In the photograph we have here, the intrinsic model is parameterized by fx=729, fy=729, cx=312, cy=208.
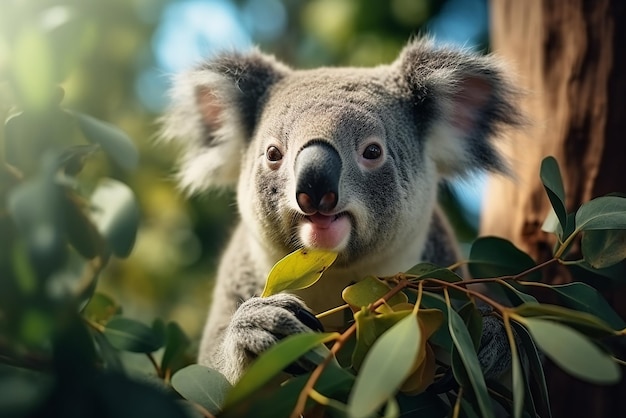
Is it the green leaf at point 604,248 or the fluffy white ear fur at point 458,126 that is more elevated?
the fluffy white ear fur at point 458,126

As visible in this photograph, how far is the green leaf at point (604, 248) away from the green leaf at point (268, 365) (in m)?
0.80

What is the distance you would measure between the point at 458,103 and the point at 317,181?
969 millimetres

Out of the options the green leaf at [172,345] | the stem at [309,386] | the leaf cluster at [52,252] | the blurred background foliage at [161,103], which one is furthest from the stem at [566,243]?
the blurred background foliage at [161,103]

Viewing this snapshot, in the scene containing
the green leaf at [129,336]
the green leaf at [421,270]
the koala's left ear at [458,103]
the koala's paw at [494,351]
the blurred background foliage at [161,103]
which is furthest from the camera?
the blurred background foliage at [161,103]

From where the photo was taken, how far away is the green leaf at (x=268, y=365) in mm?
1209

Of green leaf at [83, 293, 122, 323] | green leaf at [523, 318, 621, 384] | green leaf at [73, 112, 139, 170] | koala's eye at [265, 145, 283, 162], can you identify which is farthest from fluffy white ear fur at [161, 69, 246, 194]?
green leaf at [523, 318, 621, 384]

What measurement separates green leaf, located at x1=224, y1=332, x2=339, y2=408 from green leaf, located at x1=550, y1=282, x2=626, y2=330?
69 centimetres

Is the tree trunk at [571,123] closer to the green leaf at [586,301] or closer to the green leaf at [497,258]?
the green leaf at [497,258]

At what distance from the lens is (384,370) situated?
117 cm

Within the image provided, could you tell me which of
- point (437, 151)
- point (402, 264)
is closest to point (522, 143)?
point (437, 151)

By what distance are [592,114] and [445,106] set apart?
628 millimetres

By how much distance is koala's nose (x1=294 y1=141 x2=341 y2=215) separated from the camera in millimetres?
1815

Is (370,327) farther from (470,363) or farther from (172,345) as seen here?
(172,345)

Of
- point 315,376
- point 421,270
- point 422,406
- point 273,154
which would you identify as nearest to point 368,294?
point 421,270
